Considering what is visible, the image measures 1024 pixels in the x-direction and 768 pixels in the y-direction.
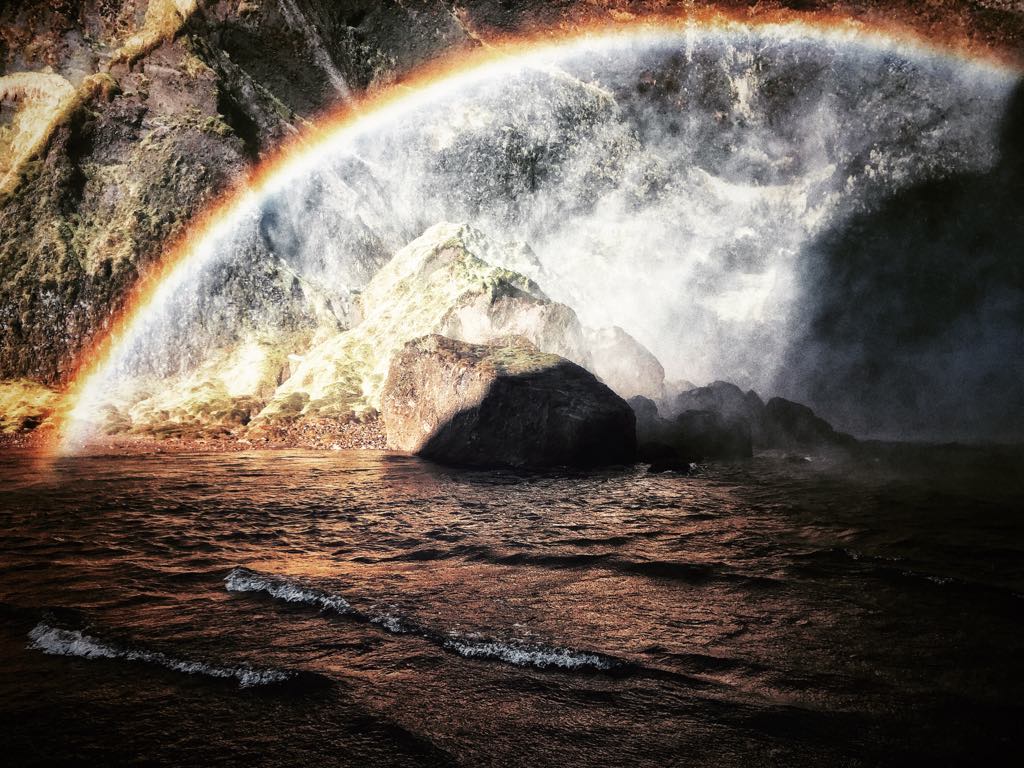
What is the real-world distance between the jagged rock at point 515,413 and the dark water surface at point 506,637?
20.5 feet

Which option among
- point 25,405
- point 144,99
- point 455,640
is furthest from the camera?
point 144,99

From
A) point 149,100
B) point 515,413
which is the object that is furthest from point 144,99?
point 515,413

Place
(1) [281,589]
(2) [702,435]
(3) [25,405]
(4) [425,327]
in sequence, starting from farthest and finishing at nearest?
Result: (4) [425,327]
(3) [25,405]
(2) [702,435]
(1) [281,589]

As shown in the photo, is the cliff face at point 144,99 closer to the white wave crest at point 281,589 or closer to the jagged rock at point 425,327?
the jagged rock at point 425,327

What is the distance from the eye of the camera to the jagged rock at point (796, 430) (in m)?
22.9

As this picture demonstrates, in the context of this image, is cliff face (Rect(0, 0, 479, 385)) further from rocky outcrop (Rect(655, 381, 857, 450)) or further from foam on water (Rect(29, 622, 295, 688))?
foam on water (Rect(29, 622, 295, 688))

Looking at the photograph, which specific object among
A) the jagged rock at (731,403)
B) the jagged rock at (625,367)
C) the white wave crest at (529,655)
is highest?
the jagged rock at (625,367)

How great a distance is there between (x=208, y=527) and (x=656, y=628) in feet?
20.7

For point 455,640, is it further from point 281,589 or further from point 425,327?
point 425,327

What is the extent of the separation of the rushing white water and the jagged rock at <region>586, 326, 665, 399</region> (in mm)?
9837

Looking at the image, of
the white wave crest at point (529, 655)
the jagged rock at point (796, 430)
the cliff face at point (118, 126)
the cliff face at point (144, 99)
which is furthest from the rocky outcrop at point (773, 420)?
the cliff face at point (118, 126)

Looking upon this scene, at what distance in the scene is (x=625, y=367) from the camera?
81.3 feet

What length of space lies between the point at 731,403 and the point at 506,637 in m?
20.3

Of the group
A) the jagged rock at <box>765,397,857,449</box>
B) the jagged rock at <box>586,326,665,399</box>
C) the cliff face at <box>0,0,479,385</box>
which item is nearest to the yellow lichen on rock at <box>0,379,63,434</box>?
the cliff face at <box>0,0,479,385</box>
